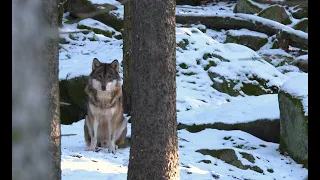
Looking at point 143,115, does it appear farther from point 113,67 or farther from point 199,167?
point 113,67

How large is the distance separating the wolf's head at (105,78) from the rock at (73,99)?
11.2 ft

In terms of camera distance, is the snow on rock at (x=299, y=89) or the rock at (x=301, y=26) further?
the rock at (x=301, y=26)

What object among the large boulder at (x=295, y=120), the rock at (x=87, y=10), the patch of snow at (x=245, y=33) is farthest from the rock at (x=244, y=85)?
the rock at (x=87, y=10)

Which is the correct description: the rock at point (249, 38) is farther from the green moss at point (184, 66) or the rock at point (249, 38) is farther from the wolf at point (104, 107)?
the wolf at point (104, 107)

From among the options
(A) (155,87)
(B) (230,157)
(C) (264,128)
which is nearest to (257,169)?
(B) (230,157)

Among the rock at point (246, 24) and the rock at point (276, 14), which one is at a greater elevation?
the rock at point (276, 14)

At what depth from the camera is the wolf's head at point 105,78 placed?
10531 millimetres

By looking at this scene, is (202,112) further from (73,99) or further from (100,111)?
(73,99)

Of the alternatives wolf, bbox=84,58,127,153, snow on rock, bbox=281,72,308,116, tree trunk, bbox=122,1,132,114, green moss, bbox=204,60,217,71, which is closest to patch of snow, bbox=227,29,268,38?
green moss, bbox=204,60,217,71

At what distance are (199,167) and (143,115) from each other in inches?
96.6

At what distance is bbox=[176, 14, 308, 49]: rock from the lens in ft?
65.0
